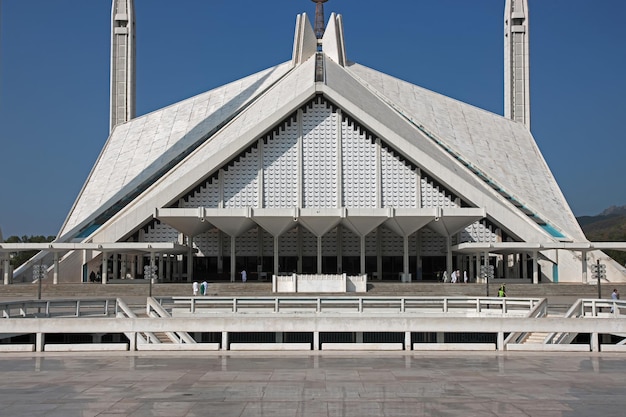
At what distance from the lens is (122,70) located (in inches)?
2279

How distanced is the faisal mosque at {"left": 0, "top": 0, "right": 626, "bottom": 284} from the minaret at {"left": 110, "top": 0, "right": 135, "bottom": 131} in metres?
7.25

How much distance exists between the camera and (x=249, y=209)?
37906mm

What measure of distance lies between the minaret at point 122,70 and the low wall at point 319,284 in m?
27.2

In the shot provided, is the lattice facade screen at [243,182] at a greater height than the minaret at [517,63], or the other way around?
the minaret at [517,63]

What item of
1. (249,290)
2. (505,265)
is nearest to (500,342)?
(249,290)

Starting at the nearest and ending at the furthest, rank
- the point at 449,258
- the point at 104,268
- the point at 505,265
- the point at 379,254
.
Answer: the point at 104,268
the point at 449,258
the point at 379,254
the point at 505,265

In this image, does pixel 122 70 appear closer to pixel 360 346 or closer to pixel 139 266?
pixel 139 266

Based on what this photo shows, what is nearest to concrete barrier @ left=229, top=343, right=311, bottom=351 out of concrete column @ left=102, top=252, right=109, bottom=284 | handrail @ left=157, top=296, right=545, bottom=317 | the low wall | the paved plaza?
the paved plaza

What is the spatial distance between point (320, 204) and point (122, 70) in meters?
23.3

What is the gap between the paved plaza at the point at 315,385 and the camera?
8328 mm

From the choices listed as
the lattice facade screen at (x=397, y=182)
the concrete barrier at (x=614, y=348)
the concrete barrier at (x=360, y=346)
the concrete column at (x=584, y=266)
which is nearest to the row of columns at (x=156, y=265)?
the lattice facade screen at (x=397, y=182)

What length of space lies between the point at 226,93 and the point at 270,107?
11034 millimetres

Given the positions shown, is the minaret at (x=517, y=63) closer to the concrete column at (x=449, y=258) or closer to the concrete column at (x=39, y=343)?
the concrete column at (x=449, y=258)

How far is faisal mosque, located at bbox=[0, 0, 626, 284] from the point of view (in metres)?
39.7
